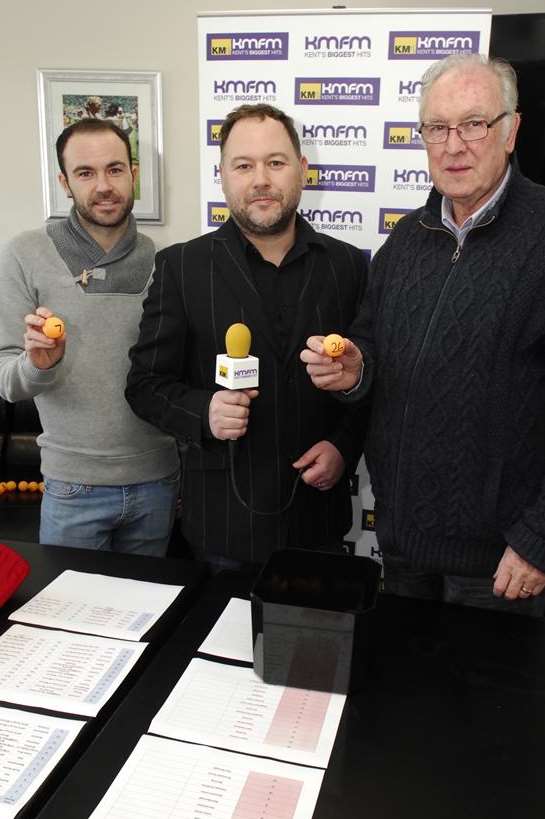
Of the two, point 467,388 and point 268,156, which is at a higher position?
point 268,156

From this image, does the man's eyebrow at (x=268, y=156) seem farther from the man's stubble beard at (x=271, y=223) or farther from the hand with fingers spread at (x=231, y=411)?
the hand with fingers spread at (x=231, y=411)

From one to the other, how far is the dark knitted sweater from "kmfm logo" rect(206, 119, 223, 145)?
1.68 m

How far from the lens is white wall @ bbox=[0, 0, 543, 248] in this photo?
363 cm

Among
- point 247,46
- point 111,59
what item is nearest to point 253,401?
point 247,46

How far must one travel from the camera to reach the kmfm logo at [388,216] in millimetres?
2818

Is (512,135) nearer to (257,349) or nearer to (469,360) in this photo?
(469,360)

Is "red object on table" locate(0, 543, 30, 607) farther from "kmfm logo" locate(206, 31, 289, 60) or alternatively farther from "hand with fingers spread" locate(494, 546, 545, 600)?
"kmfm logo" locate(206, 31, 289, 60)

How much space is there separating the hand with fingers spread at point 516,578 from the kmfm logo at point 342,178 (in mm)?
1946

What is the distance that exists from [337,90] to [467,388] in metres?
1.92

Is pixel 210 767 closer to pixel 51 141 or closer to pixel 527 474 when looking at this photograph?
pixel 527 474

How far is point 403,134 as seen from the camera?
2.76m

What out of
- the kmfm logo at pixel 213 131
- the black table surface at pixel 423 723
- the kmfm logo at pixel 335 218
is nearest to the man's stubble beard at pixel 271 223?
the black table surface at pixel 423 723

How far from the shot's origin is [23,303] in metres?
1.81

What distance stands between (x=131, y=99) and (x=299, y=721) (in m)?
3.61
